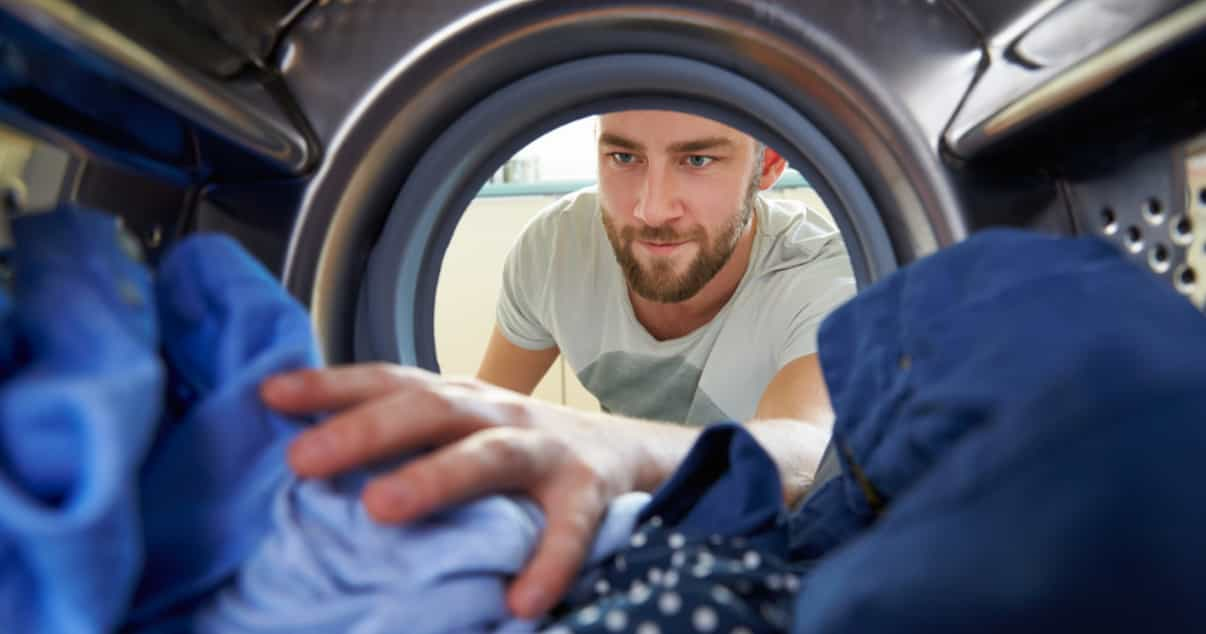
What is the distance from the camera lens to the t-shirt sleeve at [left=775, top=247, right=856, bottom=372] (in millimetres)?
1269

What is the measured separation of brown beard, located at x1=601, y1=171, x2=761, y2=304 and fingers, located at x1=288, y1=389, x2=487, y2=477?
109 centimetres

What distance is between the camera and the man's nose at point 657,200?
4.59 ft

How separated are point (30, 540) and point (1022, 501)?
0.92 ft

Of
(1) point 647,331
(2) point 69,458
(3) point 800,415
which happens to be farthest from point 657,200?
(2) point 69,458

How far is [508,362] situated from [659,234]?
0.48 metres

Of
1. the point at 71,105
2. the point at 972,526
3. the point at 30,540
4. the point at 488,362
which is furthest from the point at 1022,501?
the point at 488,362

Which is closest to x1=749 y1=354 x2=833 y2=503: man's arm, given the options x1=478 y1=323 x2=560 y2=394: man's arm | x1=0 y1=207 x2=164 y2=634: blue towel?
x1=0 y1=207 x2=164 y2=634: blue towel

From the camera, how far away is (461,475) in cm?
35

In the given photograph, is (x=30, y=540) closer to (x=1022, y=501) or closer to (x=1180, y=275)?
(x=1022, y=501)

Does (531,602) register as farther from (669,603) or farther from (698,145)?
(698,145)

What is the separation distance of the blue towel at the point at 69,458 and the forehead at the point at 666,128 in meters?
1.12

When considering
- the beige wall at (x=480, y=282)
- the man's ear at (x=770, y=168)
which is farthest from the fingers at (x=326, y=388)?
the beige wall at (x=480, y=282)

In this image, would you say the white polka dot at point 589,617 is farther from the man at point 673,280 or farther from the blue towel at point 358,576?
the man at point 673,280

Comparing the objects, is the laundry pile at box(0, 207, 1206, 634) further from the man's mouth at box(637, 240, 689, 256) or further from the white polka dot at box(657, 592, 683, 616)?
the man's mouth at box(637, 240, 689, 256)
